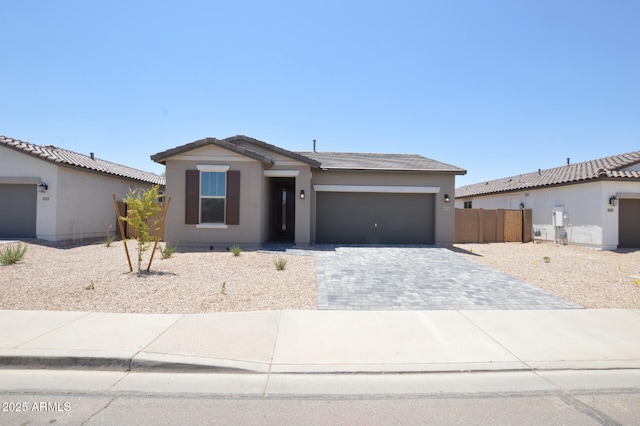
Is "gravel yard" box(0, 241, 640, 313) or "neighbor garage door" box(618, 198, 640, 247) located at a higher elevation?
"neighbor garage door" box(618, 198, 640, 247)

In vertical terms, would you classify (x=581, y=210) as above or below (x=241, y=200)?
below

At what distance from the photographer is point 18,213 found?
13.7 m

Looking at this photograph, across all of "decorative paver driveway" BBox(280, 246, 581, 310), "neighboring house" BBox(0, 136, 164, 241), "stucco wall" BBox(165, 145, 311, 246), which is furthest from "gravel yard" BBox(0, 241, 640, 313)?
"neighboring house" BBox(0, 136, 164, 241)

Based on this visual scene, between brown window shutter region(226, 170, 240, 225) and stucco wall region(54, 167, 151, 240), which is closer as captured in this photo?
brown window shutter region(226, 170, 240, 225)

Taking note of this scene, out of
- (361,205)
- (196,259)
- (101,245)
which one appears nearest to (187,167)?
(196,259)

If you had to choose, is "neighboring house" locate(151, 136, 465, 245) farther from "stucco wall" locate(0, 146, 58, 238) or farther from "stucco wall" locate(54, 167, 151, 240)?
"stucco wall" locate(0, 146, 58, 238)

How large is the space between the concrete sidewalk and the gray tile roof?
9692 millimetres

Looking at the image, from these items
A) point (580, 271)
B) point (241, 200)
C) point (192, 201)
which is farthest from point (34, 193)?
point (580, 271)

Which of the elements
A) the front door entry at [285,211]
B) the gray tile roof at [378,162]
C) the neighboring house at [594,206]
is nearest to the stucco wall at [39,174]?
the front door entry at [285,211]

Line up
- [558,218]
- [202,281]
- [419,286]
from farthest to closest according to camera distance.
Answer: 1. [558,218]
2. [202,281]
3. [419,286]

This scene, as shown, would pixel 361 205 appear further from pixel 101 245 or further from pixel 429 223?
pixel 101 245

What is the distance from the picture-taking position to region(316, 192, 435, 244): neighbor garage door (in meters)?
15.2

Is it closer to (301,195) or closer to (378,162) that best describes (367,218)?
(378,162)

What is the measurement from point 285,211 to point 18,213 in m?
11.6
